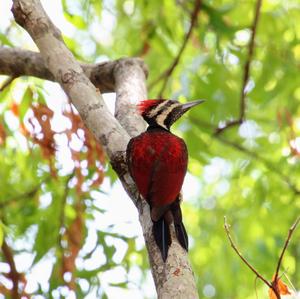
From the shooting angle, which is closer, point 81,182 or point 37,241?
point 81,182

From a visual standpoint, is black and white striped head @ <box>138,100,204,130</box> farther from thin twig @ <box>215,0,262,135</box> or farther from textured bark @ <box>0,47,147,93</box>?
thin twig @ <box>215,0,262,135</box>

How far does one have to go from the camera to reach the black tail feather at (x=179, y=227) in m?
2.94

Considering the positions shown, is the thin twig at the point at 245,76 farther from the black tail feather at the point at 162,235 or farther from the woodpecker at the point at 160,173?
the black tail feather at the point at 162,235

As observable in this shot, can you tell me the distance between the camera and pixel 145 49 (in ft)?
19.1

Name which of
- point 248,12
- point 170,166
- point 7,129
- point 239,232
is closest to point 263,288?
point 239,232

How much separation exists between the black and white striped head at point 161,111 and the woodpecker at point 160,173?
23 cm

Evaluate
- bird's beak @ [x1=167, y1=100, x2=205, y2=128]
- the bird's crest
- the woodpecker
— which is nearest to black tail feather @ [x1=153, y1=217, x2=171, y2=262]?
the woodpecker

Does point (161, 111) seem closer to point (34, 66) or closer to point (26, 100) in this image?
point (34, 66)

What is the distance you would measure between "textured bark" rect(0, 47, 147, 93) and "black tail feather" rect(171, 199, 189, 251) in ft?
4.05

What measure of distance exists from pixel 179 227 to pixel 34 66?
1.69m

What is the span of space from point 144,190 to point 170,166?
0.24 m

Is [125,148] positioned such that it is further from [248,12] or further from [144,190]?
[248,12]

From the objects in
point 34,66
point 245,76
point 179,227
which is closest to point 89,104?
point 179,227

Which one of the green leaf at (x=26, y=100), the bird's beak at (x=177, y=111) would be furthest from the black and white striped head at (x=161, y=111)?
the green leaf at (x=26, y=100)
